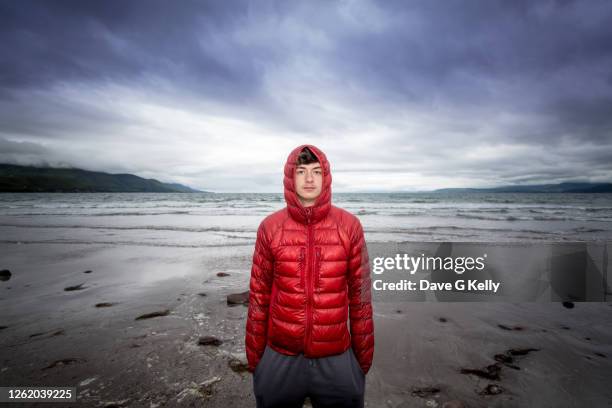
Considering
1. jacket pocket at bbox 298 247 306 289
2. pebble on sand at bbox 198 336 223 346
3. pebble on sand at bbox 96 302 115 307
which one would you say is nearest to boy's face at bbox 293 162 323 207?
jacket pocket at bbox 298 247 306 289

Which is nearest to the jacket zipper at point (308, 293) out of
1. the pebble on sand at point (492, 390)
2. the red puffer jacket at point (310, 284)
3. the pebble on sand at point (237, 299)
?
the red puffer jacket at point (310, 284)

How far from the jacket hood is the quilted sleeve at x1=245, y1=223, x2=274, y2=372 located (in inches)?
12.1

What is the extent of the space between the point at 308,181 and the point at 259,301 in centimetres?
103

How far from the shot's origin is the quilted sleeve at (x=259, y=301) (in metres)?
2.11

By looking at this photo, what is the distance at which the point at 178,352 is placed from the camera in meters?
3.85

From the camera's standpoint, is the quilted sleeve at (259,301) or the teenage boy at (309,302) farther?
the quilted sleeve at (259,301)

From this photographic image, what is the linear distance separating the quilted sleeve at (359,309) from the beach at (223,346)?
4.56 feet

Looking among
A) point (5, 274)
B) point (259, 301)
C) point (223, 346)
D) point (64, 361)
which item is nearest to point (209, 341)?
point (223, 346)

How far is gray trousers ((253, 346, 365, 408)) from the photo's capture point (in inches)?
77.1

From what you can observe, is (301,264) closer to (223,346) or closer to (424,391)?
(424,391)

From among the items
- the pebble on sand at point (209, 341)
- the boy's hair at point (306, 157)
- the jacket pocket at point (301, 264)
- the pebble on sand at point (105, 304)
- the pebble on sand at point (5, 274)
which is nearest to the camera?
the jacket pocket at point (301, 264)

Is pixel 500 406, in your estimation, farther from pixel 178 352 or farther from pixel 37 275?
pixel 37 275

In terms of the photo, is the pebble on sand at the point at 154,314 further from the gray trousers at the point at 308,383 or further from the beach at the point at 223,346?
the gray trousers at the point at 308,383

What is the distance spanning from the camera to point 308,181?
7.00 feet
